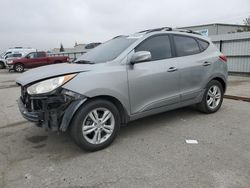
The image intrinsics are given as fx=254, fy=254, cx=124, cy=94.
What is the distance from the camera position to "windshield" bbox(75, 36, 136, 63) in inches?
169

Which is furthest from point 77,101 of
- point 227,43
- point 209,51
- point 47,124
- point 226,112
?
point 227,43

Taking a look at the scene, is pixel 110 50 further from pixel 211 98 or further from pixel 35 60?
pixel 35 60

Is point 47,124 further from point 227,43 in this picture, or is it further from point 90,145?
point 227,43

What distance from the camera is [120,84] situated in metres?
3.96

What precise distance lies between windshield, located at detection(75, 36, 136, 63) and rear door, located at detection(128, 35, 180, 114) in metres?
0.27

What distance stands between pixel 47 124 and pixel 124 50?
1712mm

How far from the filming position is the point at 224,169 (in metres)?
3.18

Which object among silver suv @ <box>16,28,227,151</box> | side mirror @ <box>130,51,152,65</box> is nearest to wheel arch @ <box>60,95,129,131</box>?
silver suv @ <box>16,28,227,151</box>

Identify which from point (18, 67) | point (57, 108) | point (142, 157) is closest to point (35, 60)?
point (18, 67)

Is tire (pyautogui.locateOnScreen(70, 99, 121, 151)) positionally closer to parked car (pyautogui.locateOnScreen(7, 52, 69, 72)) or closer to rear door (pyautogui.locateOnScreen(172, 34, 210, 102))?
rear door (pyautogui.locateOnScreen(172, 34, 210, 102))

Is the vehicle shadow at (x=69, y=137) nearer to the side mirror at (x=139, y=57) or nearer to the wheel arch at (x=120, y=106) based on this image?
the wheel arch at (x=120, y=106)

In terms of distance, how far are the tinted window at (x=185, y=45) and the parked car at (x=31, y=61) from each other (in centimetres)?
1846

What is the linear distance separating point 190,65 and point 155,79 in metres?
0.97

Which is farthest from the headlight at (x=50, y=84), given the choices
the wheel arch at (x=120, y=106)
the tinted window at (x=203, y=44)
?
the tinted window at (x=203, y=44)
